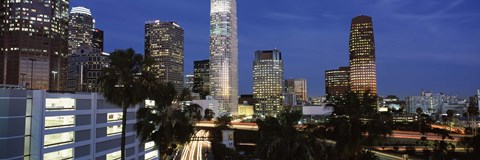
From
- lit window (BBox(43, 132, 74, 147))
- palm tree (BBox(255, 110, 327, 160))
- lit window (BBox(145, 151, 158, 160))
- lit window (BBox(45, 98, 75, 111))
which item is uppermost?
lit window (BBox(45, 98, 75, 111))

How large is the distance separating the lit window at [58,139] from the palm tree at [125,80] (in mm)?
10917

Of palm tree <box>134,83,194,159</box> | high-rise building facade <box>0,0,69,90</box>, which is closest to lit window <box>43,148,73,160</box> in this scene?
palm tree <box>134,83,194,159</box>

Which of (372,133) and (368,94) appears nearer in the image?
(372,133)

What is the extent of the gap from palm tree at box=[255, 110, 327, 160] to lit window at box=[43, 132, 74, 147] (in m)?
23.0

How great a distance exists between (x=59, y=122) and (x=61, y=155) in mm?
3306

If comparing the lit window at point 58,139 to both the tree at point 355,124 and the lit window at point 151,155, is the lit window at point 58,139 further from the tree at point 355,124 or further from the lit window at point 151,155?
the tree at point 355,124

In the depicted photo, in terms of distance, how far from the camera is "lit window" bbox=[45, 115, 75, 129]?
37.7m

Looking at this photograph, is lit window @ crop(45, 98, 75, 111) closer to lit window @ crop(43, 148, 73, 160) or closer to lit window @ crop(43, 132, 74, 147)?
lit window @ crop(43, 132, 74, 147)

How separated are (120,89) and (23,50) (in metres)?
189

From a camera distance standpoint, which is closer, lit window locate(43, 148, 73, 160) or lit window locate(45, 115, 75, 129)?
lit window locate(45, 115, 75, 129)

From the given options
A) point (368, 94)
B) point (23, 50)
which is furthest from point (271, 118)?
point (23, 50)

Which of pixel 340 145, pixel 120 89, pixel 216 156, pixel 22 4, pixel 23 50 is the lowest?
pixel 216 156

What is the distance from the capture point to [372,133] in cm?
2583

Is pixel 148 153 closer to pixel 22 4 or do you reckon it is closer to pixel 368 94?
pixel 368 94
